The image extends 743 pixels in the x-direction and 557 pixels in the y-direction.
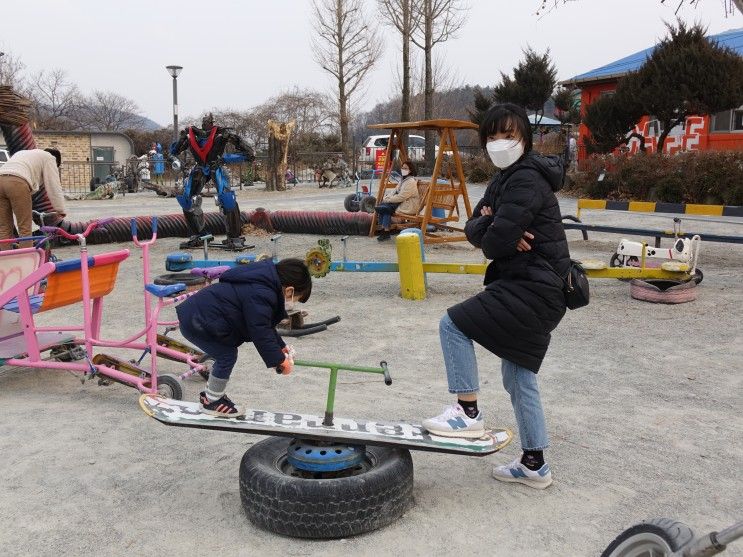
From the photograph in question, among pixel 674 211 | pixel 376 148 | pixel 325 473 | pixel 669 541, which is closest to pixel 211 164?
pixel 674 211

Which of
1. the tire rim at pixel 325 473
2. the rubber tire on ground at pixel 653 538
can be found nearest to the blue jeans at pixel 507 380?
the tire rim at pixel 325 473

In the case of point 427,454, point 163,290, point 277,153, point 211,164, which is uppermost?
point 277,153

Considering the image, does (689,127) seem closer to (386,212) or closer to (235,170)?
(386,212)

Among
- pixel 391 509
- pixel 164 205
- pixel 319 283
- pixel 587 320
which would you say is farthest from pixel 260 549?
pixel 164 205

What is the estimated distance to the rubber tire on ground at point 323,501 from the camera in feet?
9.42

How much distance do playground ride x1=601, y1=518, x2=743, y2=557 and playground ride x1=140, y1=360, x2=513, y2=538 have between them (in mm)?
899

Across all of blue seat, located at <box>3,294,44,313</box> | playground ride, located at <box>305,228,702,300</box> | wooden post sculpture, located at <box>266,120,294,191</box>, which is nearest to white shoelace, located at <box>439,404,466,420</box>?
blue seat, located at <box>3,294,44,313</box>

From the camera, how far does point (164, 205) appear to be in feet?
67.9

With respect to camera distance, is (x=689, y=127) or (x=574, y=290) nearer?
(x=574, y=290)

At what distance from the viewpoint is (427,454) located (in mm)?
3779

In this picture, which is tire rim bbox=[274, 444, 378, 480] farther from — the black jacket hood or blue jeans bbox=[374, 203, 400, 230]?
blue jeans bbox=[374, 203, 400, 230]

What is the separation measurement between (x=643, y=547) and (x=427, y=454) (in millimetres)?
1631

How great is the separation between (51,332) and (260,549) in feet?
10.6

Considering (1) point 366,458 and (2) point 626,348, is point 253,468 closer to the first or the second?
(1) point 366,458
